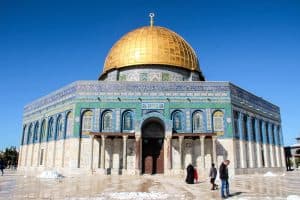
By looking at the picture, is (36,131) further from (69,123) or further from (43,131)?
(69,123)

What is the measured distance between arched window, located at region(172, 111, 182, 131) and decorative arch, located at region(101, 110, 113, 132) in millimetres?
4526

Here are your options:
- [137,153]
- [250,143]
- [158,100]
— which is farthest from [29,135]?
[250,143]

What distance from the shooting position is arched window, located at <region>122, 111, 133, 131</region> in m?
20.9

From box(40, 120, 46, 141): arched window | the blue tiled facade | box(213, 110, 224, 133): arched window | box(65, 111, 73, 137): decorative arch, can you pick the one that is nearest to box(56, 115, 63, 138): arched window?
box(65, 111, 73, 137): decorative arch

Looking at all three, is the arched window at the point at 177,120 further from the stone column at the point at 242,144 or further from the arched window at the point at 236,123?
the stone column at the point at 242,144

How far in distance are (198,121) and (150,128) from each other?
3.55 m

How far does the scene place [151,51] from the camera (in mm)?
24625

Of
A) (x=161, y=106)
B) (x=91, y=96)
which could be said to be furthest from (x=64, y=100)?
(x=161, y=106)

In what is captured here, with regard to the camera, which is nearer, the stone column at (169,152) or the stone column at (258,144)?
the stone column at (169,152)

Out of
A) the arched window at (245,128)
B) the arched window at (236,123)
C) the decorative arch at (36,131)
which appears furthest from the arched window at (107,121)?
the arched window at (245,128)

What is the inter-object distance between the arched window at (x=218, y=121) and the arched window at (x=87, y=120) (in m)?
8.94

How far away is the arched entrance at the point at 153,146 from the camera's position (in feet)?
67.9

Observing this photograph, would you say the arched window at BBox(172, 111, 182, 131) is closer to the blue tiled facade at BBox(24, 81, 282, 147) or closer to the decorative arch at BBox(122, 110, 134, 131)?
the blue tiled facade at BBox(24, 81, 282, 147)

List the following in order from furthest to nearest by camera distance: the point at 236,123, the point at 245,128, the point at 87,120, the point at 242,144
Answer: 1. the point at 245,128
2. the point at 236,123
3. the point at 242,144
4. the point at 87,120
